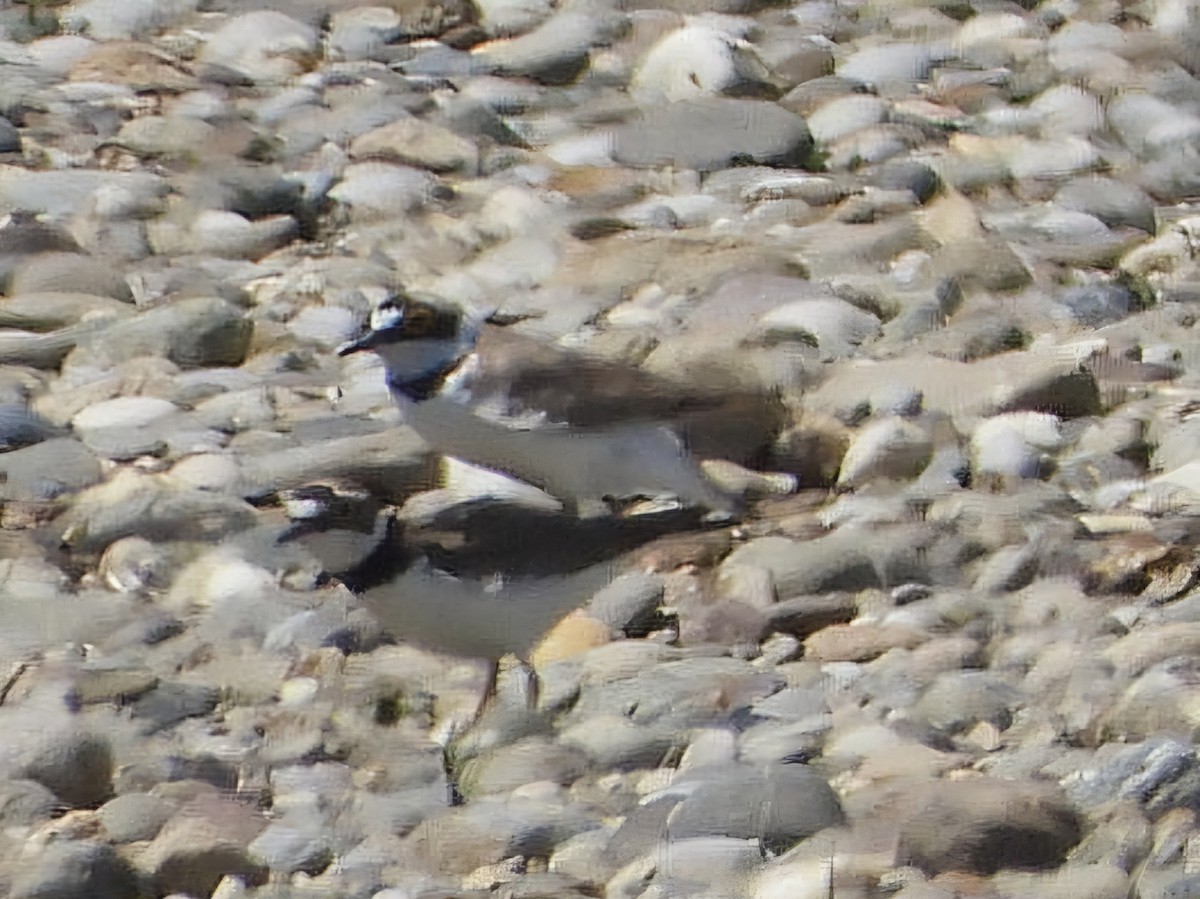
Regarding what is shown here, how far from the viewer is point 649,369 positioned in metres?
1.94

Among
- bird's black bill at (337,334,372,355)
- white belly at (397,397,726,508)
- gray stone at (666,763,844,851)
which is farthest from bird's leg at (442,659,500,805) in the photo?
bird's black bill at (337,334,372,355)

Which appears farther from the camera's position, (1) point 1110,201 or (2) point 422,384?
(1) point 1110,201

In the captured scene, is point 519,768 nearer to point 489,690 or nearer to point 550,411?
point 489,690

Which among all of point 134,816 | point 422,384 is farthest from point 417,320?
point 134,816

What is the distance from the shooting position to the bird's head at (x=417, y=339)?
1954mm

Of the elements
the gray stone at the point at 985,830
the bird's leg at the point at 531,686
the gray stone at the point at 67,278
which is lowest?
the gray stone at the point at 67,278

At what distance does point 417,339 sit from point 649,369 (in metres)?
0.24

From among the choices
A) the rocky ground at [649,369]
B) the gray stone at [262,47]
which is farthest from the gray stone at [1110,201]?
the gray stone at [262,47]

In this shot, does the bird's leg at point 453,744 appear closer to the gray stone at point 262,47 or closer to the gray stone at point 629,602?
the gray stone at point 629,602

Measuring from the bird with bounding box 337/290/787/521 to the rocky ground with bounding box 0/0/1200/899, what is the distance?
0.16 ft

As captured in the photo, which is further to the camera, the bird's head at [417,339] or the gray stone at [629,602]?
the bird's head at [417,339]

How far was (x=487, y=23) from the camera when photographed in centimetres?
275

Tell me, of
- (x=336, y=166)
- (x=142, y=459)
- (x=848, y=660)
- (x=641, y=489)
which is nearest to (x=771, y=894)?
(x=848, y=660)

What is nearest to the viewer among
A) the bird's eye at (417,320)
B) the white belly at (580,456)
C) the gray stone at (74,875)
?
the gray stone at (74,875)
